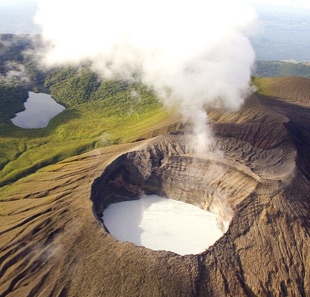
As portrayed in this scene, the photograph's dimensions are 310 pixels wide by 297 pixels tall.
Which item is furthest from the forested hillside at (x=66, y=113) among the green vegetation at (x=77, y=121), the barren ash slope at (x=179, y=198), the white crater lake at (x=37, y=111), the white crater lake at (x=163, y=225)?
the white crater lake at (x=163, y=225)

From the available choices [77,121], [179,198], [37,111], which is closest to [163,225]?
[179,198]

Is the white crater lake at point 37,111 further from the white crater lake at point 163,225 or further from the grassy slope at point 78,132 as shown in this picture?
the white crater lake at point 163,225

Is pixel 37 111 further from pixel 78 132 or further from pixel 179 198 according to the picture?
pixel 179 198

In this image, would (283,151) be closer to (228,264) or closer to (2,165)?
(228,264)

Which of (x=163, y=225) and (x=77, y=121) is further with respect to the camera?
(x=77, y=121)

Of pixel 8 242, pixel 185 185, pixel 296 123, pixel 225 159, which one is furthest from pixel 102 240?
pixel 296 123

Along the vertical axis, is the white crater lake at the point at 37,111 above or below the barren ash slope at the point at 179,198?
below
